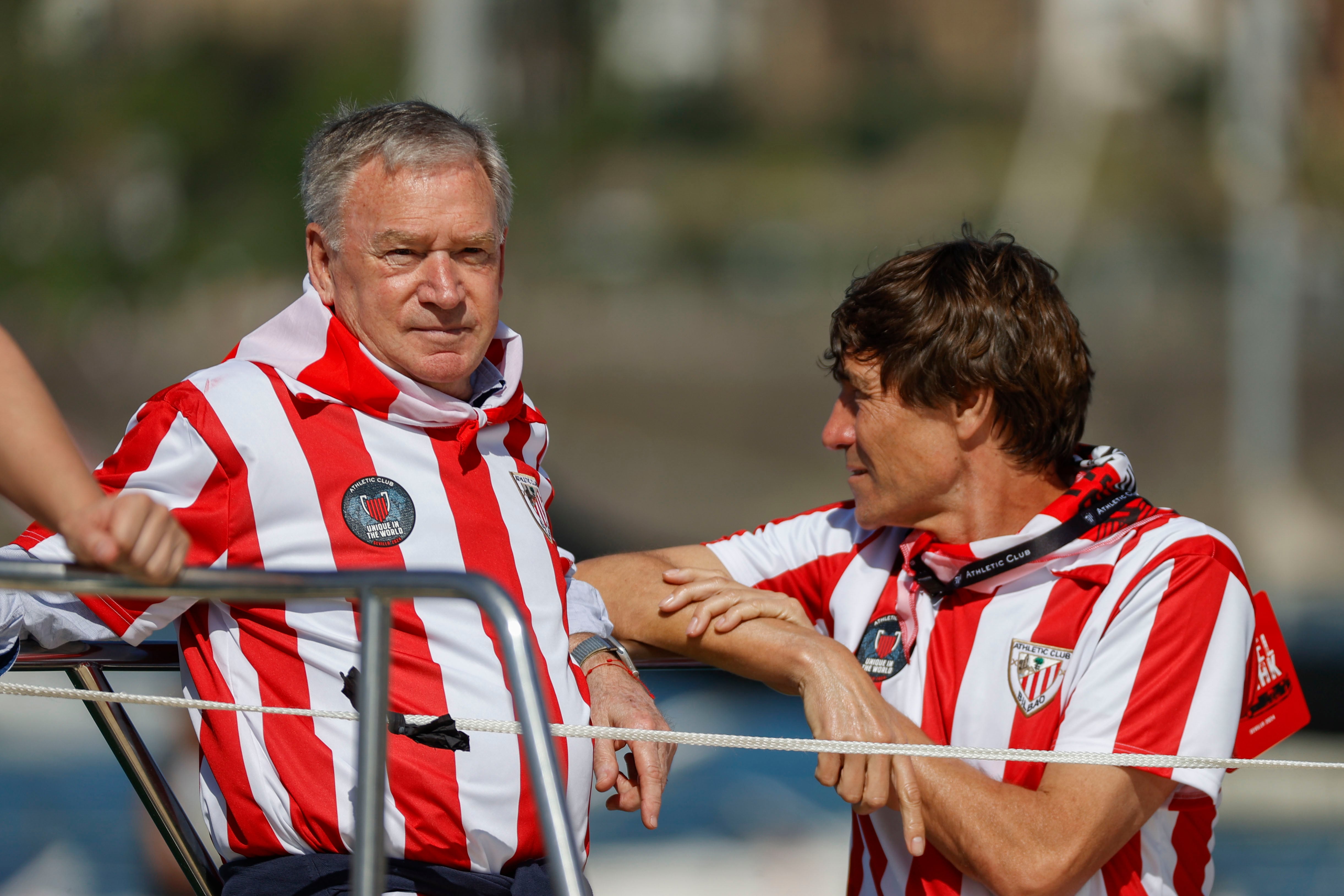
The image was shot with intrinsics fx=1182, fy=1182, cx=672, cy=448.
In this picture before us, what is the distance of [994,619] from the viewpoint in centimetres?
175

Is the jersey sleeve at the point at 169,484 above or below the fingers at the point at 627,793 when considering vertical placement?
above

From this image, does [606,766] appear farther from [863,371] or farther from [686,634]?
[863,371]

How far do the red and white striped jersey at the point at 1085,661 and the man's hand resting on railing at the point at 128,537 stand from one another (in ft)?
3.62

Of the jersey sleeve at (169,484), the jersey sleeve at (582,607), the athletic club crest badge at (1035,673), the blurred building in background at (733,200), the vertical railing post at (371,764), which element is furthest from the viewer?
the blurred building in background at (733,200)

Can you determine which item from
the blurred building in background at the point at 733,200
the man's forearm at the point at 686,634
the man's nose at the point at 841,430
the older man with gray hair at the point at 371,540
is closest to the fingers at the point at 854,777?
the man's forearm at the point at 686,634

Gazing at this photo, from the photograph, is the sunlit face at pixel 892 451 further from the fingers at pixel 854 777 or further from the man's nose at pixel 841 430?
the fingers at pixel 854 777

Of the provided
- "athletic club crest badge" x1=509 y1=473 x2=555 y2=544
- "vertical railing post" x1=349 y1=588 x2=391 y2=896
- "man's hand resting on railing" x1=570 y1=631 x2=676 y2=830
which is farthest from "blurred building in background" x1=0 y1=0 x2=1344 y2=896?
"vertical railing post" x1=349 y1=588 x2=391 y2=896

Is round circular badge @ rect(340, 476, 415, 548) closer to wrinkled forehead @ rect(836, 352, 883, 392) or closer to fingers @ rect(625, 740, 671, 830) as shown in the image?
fingers @ rect(625, 740, 671, 830)

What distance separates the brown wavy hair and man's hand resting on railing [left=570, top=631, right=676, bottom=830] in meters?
0.59

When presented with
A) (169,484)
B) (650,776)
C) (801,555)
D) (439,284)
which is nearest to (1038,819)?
(650,776)

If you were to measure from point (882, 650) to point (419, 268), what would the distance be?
906mm

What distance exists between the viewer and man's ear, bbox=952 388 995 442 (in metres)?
1.75

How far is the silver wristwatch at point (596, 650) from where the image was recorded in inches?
68.2

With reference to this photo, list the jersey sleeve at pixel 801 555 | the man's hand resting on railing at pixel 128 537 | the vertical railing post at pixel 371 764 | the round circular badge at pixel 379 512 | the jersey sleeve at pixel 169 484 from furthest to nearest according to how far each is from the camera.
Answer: the jersey sleeve at pixel 801 555, the round circular badge at pixel 379 512, the jersey sleeve at pixel 169 484, the vertical railing post at pixel 371 764, the man's hand resting on railing at pixel 128 537
